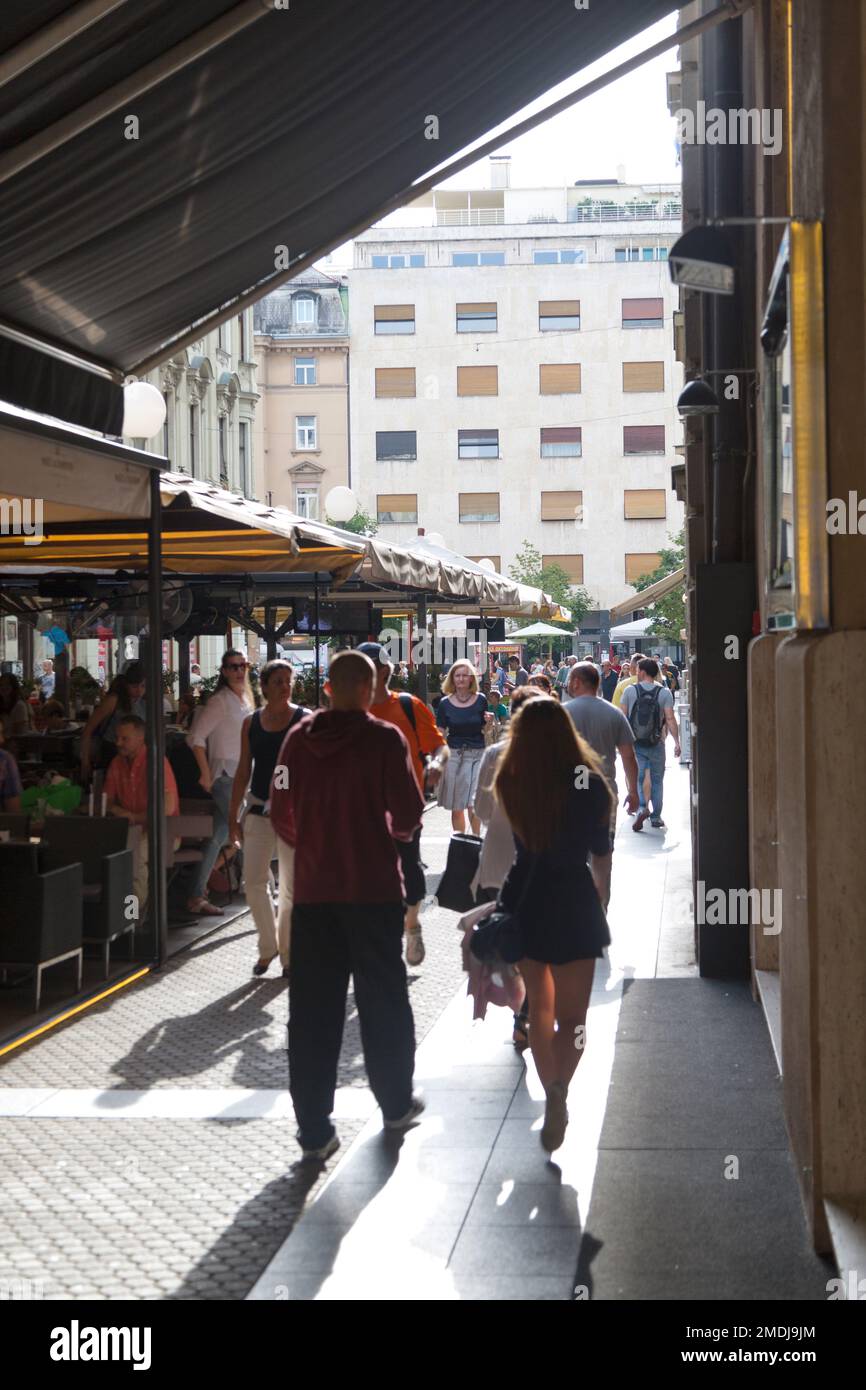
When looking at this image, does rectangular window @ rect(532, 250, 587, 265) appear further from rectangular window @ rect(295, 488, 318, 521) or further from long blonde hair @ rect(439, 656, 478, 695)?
long blonde hair @ rect(439, 656, 478, 695)

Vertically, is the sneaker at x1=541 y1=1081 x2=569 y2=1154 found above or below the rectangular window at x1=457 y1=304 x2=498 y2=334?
below

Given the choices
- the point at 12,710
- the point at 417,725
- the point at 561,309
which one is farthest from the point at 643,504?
the point at 417,725

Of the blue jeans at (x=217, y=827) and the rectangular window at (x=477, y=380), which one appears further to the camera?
the rectangular window at (x=477, y=380)

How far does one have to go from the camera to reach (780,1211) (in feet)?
17.6

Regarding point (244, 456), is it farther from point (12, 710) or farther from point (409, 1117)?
point (409, 1117)

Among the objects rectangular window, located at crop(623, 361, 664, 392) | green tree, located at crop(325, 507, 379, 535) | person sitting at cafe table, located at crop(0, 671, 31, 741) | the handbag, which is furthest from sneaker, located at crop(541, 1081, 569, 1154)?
rectangular window, located at crop(623, 361, 664, 392)

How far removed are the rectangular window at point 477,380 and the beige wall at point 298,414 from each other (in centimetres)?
518

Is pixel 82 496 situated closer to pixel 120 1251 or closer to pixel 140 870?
pixel 140 870

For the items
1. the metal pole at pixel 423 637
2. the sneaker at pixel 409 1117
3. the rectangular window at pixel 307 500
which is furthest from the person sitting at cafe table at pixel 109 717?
the rectangular window at pixel 307 500

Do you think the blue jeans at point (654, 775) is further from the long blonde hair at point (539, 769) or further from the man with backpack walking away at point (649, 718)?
the long blonde hair at point (539, 769)

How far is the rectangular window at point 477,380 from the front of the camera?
67.2 m

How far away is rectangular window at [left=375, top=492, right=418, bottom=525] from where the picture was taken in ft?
221

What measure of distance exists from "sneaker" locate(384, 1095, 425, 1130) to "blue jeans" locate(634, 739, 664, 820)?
11.6 metres
